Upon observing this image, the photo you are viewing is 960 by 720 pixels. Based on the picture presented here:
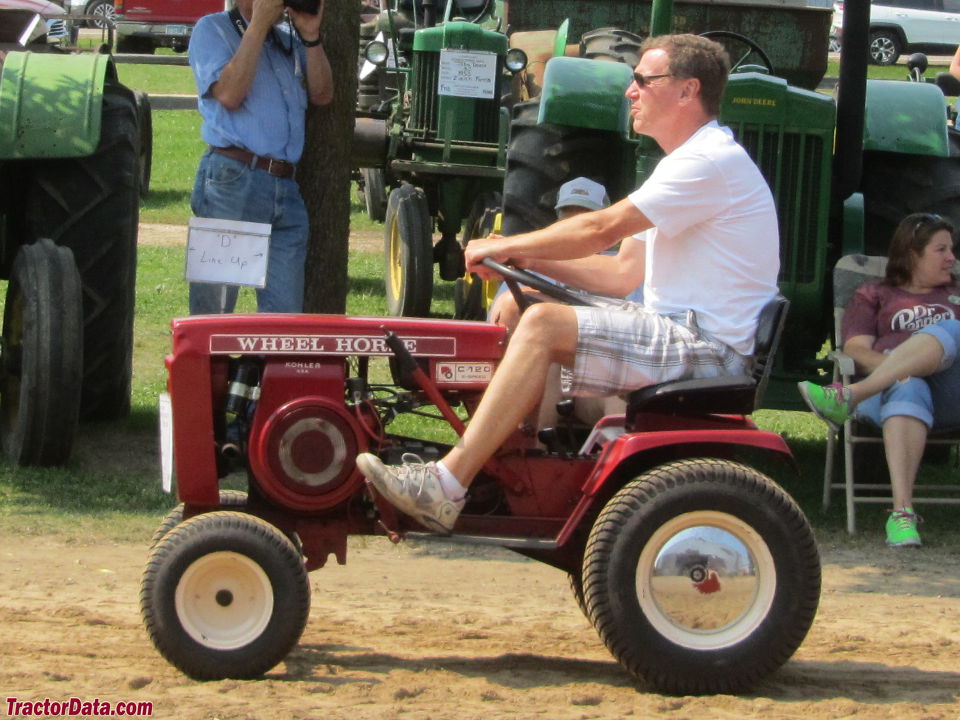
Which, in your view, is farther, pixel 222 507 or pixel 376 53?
pixel 376 53

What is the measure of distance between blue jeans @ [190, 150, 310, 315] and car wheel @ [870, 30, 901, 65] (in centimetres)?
2636

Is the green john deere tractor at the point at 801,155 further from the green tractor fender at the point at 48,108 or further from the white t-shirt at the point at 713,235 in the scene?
the white t-shirt at the point at 713,235

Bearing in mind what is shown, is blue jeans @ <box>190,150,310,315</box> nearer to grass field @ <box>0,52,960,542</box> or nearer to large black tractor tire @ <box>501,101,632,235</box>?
grass field @ <box>0,52,960,542</box>

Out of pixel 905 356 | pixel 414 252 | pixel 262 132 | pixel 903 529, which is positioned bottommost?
pixel 903 529

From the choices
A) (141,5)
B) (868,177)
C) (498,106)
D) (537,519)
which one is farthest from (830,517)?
(141,5)

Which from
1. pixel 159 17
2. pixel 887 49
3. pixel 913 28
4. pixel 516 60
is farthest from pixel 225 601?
pixel 913 28

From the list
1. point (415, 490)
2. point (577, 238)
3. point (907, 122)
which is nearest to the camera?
point (415, 490)

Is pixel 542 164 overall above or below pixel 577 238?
above

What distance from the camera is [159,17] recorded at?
29297mm

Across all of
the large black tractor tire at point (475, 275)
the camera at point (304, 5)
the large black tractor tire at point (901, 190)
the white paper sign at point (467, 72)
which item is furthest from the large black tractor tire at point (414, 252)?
the camera at point (304, 5)

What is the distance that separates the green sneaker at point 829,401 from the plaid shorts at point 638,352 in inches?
78.9

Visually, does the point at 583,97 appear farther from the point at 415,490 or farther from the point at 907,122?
the point at 415,490

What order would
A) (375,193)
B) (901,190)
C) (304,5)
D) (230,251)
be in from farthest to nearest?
(375,193) < (901,190) < (304,5) < (230,251)

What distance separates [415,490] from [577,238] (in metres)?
0.83
